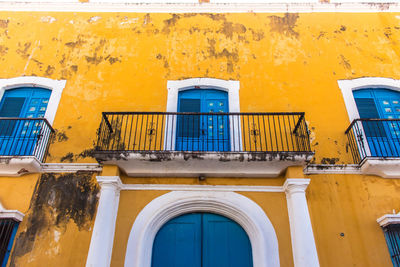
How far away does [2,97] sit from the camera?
8742mm

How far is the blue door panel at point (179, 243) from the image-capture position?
657cm

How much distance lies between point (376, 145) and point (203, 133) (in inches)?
159

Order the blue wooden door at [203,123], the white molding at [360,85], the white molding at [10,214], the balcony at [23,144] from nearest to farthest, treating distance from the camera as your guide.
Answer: the white molding at [10,214]
the balcony at [23,144]
the blue wooden door at [203,123]
the white molding at [360,85]

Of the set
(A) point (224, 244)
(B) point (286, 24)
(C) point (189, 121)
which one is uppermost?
(B) point (286, 24)

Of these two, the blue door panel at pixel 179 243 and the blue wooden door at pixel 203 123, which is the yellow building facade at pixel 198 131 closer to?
the blue wooden door at pixel 203 123

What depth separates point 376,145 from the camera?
7785mm

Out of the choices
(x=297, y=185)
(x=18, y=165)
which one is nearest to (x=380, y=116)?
(x=297, y=185)

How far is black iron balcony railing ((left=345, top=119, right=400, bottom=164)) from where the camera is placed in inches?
297

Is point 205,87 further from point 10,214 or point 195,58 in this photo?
point 10,214

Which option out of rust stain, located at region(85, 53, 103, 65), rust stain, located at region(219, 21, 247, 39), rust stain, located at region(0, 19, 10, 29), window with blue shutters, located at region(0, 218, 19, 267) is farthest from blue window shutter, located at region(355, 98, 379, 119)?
rust stain, located at region(0, 19, 10, 29)

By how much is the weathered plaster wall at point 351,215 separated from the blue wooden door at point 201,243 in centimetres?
153

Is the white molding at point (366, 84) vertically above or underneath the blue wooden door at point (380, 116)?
above

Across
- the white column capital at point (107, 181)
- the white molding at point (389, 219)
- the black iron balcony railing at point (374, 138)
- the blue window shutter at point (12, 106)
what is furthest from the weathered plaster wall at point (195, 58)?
the white molding at point (389, 219)

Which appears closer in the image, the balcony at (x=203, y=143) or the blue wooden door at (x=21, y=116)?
the balcony at (x=203, y=143)
